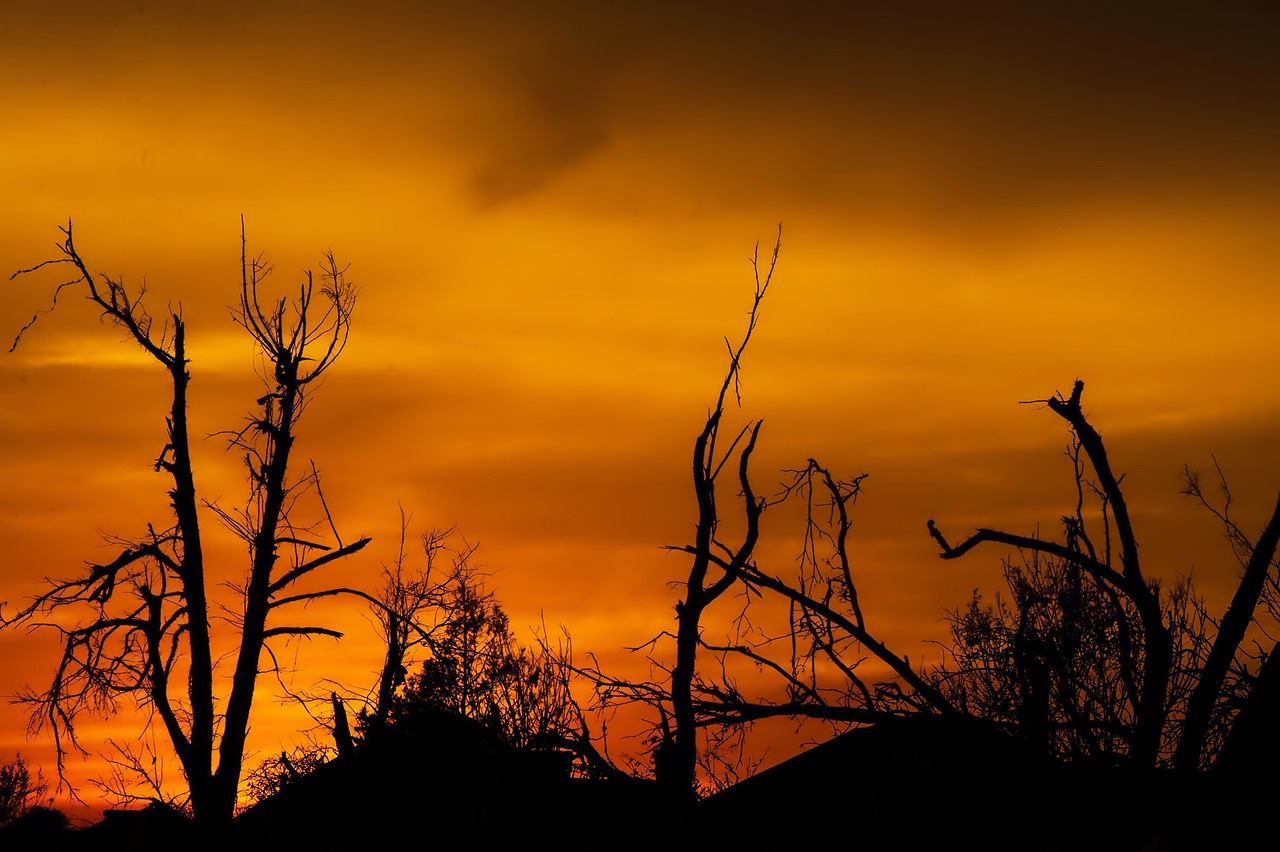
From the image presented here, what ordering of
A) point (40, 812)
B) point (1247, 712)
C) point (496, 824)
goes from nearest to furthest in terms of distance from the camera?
point (1247, 712) → point (496, 824) → point (40, 812)

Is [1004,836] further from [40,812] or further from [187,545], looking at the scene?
[40,812]

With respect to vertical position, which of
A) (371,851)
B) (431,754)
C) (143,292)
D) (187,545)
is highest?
(143,292)

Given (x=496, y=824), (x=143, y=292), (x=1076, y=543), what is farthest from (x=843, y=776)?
(x=143, y=292)

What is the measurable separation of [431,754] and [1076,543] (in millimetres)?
11890

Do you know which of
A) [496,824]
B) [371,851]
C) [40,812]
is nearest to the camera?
[496,824]

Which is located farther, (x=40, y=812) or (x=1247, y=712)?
(x=40, y=812)

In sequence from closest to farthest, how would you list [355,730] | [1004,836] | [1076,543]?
[1076,543] < [1004,836] < [355,730]

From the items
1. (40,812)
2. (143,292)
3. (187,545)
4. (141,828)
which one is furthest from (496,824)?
(40,812)

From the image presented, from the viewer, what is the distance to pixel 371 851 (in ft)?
63.2

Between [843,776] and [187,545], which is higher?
[187,545]

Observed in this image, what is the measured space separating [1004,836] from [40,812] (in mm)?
48666

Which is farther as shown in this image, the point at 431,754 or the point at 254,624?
the point at 431,754

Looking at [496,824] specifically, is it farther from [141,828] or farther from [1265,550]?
[141,828]

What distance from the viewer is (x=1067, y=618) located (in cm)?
1933
